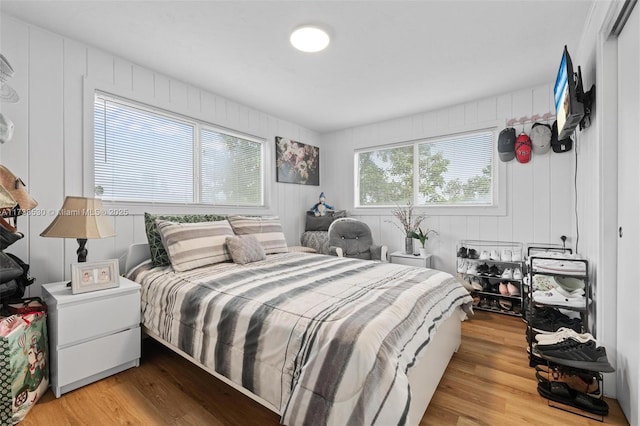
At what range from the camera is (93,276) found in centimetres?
186

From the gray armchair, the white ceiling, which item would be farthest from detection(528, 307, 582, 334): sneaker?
the white ceiling

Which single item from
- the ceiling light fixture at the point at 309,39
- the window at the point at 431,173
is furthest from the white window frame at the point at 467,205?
the ceiling light fixture at the point at 309,39

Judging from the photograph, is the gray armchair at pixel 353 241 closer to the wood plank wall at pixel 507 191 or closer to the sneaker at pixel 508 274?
the wood plank wall at pixel 507 191

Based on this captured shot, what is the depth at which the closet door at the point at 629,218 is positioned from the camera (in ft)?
4.58

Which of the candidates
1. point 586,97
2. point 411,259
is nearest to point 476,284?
point 411,259

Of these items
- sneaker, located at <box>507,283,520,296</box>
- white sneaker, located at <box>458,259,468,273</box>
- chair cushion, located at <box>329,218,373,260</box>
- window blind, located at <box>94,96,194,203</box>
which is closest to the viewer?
window blind, located at <box>94,96,194,203</box>

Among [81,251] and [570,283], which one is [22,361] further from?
[570,283]

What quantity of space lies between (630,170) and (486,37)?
4.51 feet

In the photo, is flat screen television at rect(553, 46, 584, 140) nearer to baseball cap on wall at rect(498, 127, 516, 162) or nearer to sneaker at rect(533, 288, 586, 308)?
baseball cap on wall at rect(498, 127, 516, 162)

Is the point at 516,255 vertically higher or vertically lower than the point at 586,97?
lower

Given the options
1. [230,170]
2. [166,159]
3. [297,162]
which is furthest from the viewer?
[297,162]

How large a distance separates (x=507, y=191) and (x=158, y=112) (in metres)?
3.88

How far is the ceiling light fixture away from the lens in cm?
207

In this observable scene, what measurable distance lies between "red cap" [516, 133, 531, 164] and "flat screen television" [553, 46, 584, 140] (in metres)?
0.86
